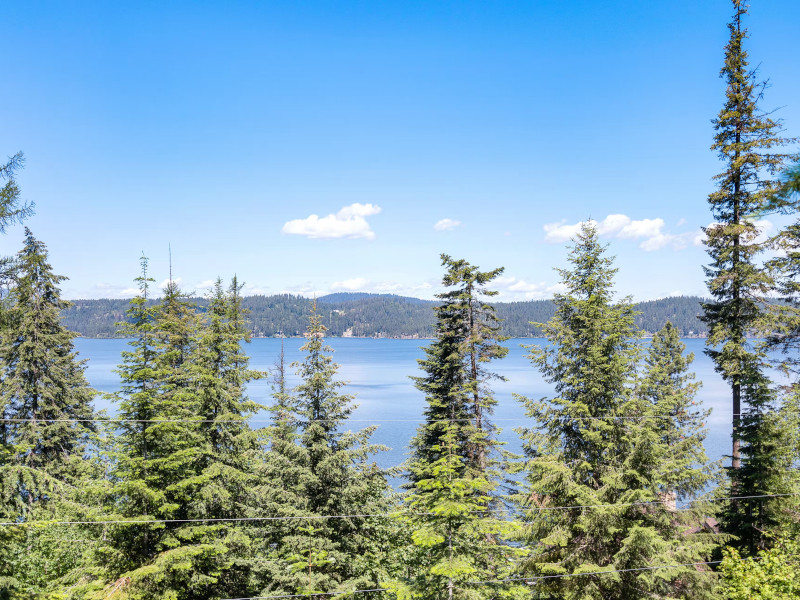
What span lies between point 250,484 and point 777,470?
15.2 metres

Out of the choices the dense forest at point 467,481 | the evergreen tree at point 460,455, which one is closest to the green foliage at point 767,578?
the dense forest at point 467,481

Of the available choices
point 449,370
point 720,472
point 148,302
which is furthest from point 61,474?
point 720,472

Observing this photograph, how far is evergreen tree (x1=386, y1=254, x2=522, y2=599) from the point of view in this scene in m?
9.61

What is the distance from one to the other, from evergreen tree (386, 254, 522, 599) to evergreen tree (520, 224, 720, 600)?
1.58m

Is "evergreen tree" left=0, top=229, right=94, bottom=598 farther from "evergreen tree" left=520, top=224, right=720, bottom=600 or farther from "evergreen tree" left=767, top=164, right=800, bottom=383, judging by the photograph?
"evergreen tree" left=767, top=164, right=800, bottom=383

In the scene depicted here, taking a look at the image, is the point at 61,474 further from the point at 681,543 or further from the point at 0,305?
the point at 681,543

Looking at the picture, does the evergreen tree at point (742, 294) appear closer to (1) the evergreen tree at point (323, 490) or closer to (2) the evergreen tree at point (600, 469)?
(2) the evergreen tree at point (600, 469)

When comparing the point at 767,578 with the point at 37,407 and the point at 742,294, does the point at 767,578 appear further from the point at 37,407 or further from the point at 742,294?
the point at 37,407

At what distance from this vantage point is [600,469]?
12.4 metres

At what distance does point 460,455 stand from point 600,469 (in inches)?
141

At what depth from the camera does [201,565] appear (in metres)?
11.9

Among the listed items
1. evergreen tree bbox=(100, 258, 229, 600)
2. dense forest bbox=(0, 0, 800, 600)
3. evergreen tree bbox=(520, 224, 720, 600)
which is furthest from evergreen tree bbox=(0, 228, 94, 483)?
evergreen tree bbox=(520, 224, 720, 600)

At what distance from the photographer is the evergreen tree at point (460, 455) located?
9.61 meters

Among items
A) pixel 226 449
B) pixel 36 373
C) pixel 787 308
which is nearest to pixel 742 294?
pixel 787 308
